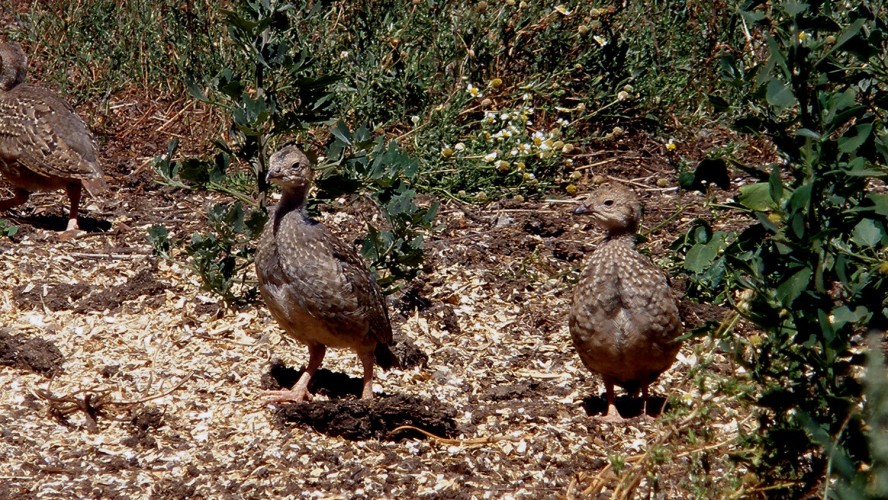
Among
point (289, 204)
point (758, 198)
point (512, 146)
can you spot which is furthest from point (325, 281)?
point (512, 146)

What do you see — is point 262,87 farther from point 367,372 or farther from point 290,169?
point 367,372

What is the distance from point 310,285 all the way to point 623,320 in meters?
1.63

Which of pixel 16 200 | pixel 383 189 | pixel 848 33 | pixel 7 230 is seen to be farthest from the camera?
→ pixel 16 200

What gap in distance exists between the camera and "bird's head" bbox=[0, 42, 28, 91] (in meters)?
9.54

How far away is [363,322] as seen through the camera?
Result: 640 centimetres

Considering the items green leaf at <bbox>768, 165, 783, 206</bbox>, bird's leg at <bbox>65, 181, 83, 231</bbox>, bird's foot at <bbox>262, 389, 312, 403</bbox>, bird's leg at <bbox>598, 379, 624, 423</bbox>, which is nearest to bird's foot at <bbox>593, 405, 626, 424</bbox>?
bird's leg at <bbox>598, 379, 624, 423</bbox>

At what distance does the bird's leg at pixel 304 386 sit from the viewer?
6.44m

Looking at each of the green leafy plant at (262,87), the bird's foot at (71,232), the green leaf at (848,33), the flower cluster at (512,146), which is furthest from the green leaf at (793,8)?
the bird's foot at (71,232)

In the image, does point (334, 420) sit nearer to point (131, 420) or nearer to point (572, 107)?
point (131, 420)

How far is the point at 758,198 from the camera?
4406 millimetres

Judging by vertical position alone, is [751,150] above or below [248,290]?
above

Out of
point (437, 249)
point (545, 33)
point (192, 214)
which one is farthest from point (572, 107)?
point (192, 214)

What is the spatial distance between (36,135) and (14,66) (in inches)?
38.0

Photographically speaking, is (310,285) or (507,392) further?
(507,392)
